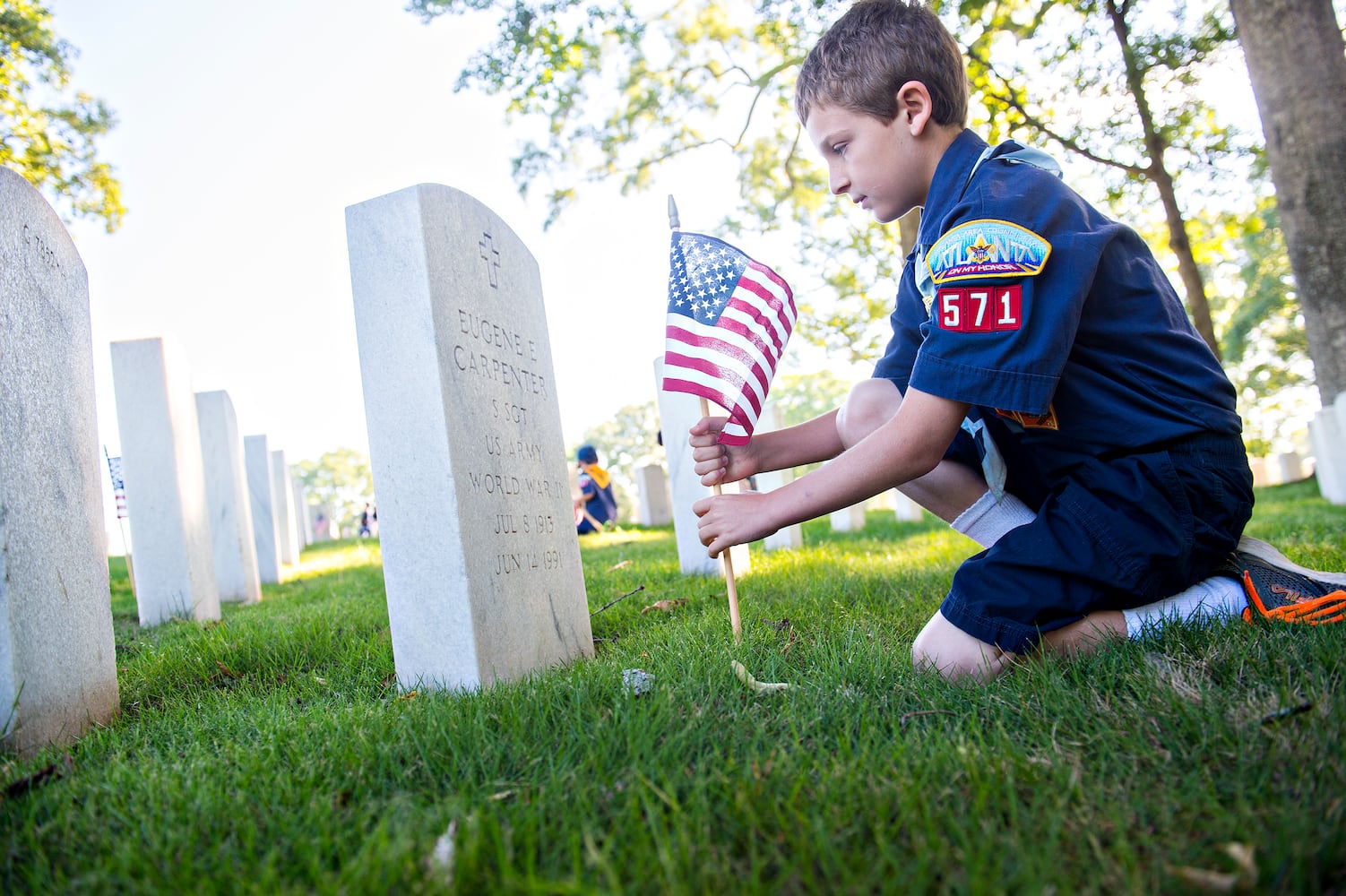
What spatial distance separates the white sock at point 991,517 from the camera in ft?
8.19

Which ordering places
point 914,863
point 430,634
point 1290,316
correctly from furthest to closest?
1. point 1290,316
2. point 430,634
3. point 914,863

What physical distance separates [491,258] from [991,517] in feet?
6.24

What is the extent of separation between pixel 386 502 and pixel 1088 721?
6.29 feet

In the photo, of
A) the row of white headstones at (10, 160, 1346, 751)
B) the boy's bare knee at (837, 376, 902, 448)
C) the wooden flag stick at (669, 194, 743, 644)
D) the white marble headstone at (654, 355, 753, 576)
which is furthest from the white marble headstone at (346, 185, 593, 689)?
the white marble headstone at (654, 355, 753, 576)

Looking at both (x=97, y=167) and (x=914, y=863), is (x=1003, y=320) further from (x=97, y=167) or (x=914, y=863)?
(x=97, y=167)

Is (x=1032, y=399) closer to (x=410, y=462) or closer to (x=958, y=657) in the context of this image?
(x=958, y=657)

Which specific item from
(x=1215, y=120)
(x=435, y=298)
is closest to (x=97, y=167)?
(x=435, y=298)

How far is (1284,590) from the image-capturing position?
83.0 inches

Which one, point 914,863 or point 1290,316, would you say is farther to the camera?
point 1290,316

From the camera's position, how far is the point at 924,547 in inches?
A: 215

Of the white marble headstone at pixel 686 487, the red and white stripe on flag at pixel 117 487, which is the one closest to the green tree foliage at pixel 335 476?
the red and white stripe on flag at pixel 117 487

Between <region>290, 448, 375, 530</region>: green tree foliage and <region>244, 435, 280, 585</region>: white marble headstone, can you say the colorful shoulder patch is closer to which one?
<region>244, 435, 280, 585</region>: white marble headstone

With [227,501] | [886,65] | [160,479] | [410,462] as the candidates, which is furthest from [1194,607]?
[227,501]

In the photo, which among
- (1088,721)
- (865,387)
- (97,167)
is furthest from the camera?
(97,167)
